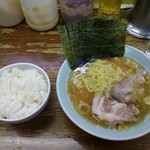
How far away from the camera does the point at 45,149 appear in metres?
0.85

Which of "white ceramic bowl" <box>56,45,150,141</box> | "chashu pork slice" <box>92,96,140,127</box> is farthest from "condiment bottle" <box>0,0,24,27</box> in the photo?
"chashu pork slice" <box>92,96,140,127</box>

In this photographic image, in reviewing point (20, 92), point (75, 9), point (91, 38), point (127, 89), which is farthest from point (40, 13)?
point (127, 89)

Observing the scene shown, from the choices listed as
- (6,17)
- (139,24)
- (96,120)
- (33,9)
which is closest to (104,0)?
(139,24)

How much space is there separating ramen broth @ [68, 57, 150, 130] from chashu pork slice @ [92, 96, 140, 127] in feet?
0.05

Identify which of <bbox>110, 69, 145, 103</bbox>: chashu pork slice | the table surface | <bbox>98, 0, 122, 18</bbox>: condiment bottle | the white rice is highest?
<bbox>98, 0, 122, 18</bbox>: condiment bottle

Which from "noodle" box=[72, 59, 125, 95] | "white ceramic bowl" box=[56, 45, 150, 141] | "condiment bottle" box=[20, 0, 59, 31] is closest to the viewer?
"white ceramic bowl" box=[56, 45, 150, 141]

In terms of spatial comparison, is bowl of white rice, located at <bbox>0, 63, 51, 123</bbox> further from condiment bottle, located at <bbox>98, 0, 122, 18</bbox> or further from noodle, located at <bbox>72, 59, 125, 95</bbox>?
condiment bottle, located at <bbox>98, 0, 122, 18</bbox>

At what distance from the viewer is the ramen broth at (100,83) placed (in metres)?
0.87

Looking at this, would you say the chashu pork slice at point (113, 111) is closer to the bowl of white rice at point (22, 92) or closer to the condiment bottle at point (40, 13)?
the bowl of white rice at point (22, 92)

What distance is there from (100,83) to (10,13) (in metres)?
0.57

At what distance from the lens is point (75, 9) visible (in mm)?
1122

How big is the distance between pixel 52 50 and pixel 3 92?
0.32 meters

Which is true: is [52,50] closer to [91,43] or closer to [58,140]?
[91,43]

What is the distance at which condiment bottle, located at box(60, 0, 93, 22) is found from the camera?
1.10m
